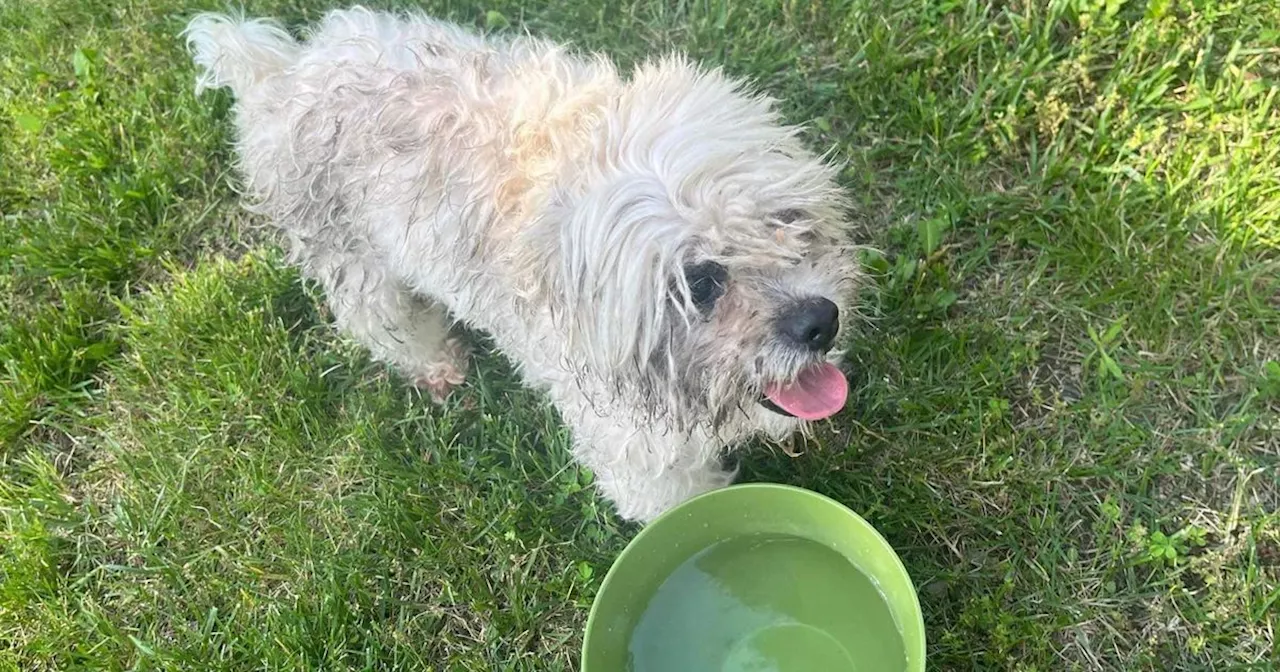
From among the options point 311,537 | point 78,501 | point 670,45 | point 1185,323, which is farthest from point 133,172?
point 1185,323

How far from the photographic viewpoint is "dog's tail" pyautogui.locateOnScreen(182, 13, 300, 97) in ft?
10.5

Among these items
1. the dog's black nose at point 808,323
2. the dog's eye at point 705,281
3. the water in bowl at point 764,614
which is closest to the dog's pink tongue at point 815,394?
the dog's black nose at point 808,323

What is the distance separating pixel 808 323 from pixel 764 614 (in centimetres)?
116

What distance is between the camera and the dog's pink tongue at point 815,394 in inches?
95.3

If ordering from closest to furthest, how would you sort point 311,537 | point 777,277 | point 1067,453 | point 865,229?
point 777,277, point 1067,453, point 311,537, point 865,229

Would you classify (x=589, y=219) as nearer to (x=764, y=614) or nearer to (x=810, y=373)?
(x=810, y=373)

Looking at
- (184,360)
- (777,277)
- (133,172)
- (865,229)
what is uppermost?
(777,277)

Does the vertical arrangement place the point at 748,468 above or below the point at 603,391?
below

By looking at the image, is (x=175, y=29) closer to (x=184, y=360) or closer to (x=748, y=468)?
(x=184, y=360)

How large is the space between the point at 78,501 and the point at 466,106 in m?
2.40

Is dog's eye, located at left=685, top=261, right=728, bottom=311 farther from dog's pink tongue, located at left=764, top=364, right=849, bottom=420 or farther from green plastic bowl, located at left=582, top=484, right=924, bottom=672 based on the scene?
green plastic bowl, located at left=582, top=484, right=924, bottom=672

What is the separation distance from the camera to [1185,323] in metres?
3.34

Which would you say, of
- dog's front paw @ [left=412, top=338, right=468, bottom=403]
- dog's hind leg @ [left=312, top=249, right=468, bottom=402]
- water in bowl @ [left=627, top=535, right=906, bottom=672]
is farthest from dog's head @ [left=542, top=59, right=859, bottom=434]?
dog's front paw @ [left=412, top=338, right=468, bottom=403]

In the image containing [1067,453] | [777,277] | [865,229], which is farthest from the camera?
[865,229]
